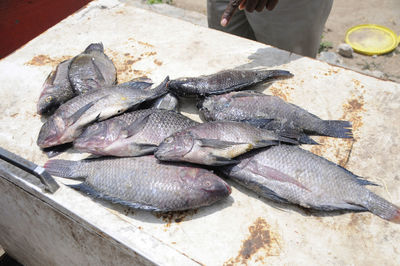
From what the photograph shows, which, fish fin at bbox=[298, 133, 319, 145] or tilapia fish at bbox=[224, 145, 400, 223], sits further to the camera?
fish fin at bbox=[298, 133, 319, 145]

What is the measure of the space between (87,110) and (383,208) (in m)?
2.01

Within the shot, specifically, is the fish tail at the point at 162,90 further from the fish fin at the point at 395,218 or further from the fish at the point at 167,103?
the fish fin at the point at 395,218

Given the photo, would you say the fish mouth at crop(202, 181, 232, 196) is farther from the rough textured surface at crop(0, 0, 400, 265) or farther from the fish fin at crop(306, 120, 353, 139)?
the fish fin at crop(306, 120, 353, 139)

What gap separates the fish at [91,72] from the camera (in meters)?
2.68

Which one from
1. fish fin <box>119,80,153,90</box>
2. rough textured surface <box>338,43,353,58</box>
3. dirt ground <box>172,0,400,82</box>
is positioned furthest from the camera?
rough textured surface <box>338,43,353,58</box>

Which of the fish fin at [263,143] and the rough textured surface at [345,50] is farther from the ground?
the fish fin at [263,143]

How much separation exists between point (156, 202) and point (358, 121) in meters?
1.61

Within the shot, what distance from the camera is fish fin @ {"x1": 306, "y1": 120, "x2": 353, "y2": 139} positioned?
234cm

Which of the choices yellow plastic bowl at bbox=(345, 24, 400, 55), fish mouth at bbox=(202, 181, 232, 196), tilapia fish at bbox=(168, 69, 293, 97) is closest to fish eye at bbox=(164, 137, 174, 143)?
fish mouth at bbox=(202, 181, 232, 196)

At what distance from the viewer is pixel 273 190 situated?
1.97 meters

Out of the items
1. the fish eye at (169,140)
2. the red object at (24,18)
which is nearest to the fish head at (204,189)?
the fish eye at (169,140)

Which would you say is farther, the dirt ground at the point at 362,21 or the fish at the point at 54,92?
the dirt ground at the point at 362,21

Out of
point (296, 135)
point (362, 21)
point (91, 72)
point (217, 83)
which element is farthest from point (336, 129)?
point (362, 21)

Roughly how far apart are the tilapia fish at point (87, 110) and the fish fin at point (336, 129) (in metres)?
1.21
